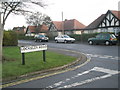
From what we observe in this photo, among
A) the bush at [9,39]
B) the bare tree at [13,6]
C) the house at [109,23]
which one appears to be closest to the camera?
the bare tree at [13,6]

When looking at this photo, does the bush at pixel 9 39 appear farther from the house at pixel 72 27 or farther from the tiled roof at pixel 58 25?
the tiled roof at pixel 58 25

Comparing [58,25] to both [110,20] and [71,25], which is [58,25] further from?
[110,20]

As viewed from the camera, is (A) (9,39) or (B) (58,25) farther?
(B) (58,25)

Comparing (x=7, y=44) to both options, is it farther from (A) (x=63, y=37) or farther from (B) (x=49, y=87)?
(B) (x=49, y=87)

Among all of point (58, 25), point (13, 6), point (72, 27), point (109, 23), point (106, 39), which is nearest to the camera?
point (13, 6)

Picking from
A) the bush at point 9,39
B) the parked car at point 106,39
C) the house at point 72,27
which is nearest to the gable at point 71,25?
the house at point 72,27

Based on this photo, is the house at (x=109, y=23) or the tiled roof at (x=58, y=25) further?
the tiled roof at (x=58, y=25)

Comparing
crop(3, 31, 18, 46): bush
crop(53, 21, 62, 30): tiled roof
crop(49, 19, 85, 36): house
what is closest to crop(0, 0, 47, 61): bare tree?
crop(3, 31, 18, 46): bush

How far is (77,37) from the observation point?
31.7m

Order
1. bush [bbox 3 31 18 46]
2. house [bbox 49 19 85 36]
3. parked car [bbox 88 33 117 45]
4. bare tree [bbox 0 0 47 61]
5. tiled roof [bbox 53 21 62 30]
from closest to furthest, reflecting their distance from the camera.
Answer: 1. bare tree [bbox 0 0 47 61]
2. bush [bbox 3 31 18 46]
3. parked car [bbox 88 33 117 45]
4. house [bbox 49 19 85 36]
5. tiled roof [bbox 53 21 62 30]

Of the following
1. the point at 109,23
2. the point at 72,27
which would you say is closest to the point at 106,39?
the point at 109,23

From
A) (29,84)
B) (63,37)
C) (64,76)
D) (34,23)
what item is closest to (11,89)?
(29,84)

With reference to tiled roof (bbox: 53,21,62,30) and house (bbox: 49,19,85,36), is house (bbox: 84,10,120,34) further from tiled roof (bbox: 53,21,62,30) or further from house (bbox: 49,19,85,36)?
tiled roof (bbox: 53,21,62,30)

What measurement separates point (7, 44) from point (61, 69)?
43.8 feet
